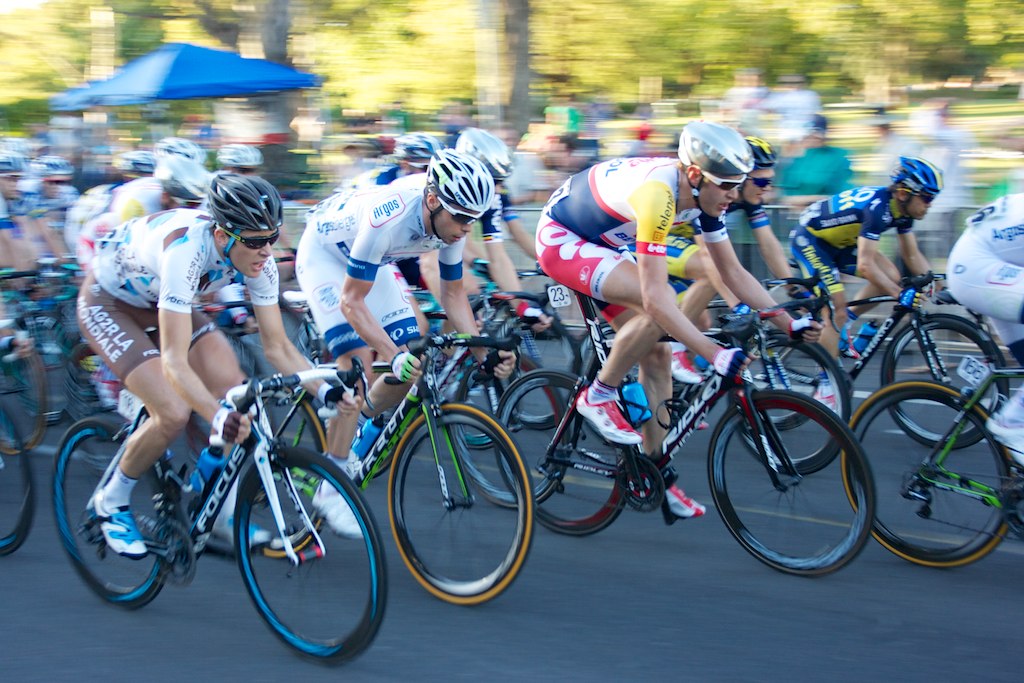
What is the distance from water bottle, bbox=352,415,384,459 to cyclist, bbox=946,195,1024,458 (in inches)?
116

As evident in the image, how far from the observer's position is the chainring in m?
5.05

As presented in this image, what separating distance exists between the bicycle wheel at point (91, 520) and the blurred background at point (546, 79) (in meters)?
5.68

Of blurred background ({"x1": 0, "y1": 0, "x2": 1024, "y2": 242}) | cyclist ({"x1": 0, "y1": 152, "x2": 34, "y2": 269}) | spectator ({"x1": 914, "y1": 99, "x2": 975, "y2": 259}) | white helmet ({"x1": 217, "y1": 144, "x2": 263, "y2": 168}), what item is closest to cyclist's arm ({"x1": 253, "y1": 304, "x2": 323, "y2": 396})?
cyclist ({"x1": 0, "y1": 152, "x2": 34, "y2": 269})

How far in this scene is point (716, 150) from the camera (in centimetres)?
475

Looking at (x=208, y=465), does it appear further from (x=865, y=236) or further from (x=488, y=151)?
(x=865, y=236)

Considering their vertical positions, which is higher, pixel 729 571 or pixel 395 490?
pixel 395 490

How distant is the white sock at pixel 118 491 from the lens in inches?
176

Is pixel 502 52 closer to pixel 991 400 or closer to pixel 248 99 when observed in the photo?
pixel 248 99

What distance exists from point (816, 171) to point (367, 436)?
6684 mm

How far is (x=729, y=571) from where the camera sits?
490 cm

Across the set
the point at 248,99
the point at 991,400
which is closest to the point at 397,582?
the point at 991,400

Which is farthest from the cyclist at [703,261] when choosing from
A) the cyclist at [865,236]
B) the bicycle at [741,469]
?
the bicycle at [741,469]

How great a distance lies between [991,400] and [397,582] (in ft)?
9.21

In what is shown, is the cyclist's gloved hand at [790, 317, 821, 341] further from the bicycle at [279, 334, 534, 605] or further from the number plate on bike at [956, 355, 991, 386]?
the bicycle at [279, 334, 534, 605]
